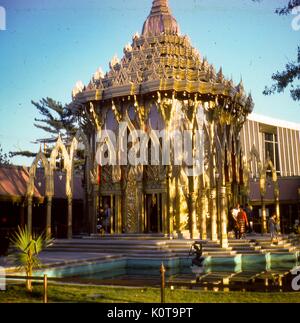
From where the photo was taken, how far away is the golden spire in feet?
78.9

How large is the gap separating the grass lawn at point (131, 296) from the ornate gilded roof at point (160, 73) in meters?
12.2

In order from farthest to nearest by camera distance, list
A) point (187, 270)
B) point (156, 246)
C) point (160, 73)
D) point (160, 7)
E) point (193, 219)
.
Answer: point (160, 7), point (160, 73), point (193, 219), point (156, 246), point (187, 270)

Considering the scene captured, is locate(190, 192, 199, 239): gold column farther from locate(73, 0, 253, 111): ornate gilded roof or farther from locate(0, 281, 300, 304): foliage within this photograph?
locate(0, 281, 300, 304): foliage

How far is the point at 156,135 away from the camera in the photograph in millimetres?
19656

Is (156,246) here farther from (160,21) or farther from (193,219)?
(160,21)

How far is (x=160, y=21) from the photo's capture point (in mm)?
24781

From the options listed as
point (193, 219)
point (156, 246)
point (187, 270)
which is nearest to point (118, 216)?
point (193, 219)

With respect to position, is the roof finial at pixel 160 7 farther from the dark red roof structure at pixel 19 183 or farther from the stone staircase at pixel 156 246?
the stone staircase at pixel 156 246

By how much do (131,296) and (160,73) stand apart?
46.0ft

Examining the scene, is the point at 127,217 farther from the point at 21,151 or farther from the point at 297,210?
the point at 21,151

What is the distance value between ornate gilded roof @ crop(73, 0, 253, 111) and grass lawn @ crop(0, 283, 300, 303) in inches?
481

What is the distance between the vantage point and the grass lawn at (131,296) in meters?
7.70
